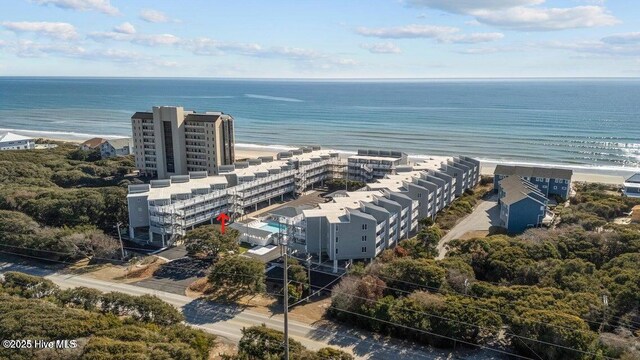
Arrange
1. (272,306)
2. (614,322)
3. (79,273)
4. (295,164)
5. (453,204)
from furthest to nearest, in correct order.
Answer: (295,164)
(453,204)
(79,273)
(272,306)
(614,322)

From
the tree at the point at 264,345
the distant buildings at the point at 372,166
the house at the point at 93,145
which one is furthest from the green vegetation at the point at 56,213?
the distant buildings at the point at 372,166

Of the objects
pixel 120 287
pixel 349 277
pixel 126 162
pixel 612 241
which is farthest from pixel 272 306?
pixel 126 162

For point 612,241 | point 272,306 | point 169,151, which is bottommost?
point 272,306

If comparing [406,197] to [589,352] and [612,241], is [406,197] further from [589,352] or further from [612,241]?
[589,352]

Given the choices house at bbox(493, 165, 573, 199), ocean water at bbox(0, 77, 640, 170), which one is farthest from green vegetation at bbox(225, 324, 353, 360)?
ocean water at bbox(0, 77, 640, 170)

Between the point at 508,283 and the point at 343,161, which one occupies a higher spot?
the point at 343,161

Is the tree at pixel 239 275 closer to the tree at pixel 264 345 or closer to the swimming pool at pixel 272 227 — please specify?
the tree at pixel 264 345

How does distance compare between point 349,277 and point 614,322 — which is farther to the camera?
point 349,277

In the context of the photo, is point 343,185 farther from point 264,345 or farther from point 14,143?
point 14,143
